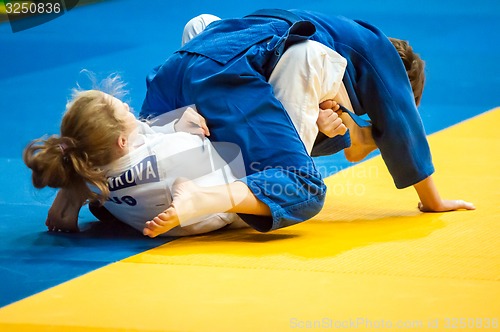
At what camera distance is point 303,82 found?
2.92 m

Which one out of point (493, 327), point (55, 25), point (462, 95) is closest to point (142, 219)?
point (493, 327)

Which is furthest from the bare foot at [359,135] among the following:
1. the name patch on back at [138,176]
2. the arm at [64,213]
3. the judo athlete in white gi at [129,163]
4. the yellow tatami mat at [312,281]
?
the arm at [64,213]

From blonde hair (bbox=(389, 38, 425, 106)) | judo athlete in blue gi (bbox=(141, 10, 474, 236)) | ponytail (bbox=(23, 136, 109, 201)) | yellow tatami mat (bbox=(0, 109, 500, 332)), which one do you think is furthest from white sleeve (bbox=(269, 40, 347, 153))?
ponytail (bbox=(23, 136, 109, 201))

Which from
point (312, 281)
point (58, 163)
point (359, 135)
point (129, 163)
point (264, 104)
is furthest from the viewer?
point (359, 135)

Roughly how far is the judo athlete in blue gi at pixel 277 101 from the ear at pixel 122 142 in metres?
0.25

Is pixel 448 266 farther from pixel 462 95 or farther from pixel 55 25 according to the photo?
pixel 55 25

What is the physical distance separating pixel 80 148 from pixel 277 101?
631 mm

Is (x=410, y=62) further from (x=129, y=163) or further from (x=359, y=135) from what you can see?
(x=129, y=163)

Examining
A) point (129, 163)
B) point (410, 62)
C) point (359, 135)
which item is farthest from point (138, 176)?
point (410, 62)

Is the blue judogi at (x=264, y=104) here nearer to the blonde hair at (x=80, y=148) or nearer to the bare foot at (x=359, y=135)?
the bare foot at (x=359, y=135)

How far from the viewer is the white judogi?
2760mm

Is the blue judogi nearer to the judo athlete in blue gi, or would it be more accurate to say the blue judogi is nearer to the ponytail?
the judo athlete in blue gi

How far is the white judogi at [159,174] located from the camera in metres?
2.76

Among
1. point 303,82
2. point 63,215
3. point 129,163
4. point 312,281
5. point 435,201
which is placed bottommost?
point 435,201
